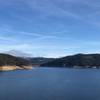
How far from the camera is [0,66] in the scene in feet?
625

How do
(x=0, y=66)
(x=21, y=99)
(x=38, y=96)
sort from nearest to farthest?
1. (x=21, y=99)
2. (x=38, y=96)
3. (x=0, y=66)

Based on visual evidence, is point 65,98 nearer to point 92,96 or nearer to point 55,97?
point 55,97

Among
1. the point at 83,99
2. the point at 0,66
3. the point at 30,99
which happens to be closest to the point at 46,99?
the point at 30,99

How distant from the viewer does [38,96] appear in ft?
172

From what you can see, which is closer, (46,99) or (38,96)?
(46,99)

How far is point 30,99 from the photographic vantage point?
1941 inches

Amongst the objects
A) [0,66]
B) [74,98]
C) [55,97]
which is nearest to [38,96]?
[55,97]

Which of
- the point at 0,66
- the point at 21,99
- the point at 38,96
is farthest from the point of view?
the point at 0,66

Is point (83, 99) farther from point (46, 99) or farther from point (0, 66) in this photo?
point (0, 66)

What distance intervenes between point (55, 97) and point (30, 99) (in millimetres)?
5067

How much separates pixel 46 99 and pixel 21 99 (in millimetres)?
4478

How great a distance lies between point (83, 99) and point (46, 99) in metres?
6.67

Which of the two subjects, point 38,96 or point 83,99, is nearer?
point 83,99

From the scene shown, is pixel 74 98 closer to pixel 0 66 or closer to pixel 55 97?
pixel 55 97
